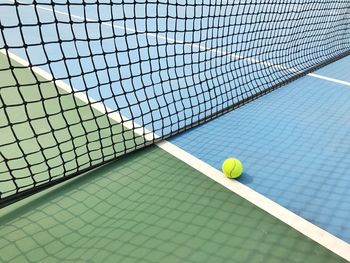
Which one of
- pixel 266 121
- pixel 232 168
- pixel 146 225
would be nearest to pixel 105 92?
pixel 266 121

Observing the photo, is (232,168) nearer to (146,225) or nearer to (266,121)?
(146,225)

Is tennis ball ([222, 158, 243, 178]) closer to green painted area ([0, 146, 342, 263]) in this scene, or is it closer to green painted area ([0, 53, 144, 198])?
green painted area ([0, 146, 342, 263])

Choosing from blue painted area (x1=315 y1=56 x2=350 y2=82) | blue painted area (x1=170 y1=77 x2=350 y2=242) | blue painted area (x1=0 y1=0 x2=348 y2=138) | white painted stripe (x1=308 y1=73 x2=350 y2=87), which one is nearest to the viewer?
blue painted area (x1=170 y1=77 x2=350 y2=242)

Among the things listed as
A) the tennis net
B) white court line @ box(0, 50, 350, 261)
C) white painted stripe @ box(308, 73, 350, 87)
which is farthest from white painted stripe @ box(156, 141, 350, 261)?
white painted stripe @ box(308, 73, 350, 87)

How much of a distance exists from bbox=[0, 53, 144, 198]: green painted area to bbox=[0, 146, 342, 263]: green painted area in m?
0.13

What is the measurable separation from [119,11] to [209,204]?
5.85 metres

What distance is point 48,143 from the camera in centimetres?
236

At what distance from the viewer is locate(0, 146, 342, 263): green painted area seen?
1611 millimetres

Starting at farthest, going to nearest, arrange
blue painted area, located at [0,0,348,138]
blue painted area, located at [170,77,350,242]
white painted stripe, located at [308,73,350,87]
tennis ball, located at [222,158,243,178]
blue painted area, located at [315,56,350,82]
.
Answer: blue painted area, located at [315,56,350,82], white painted stripe, located at [308,73,350,87], blue painted area, located at [0,0,348,138], tennis ball, located at [222,158,243,178], blue painted area, located at [170,77,350,242]

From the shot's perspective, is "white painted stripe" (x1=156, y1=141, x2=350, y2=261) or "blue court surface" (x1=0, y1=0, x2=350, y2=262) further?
"blue court surface" (x1=0, y1=0, x2=350, y2=262)

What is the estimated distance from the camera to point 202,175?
213cm

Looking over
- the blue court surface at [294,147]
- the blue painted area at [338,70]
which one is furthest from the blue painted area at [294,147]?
the blue painted area at [338,70]

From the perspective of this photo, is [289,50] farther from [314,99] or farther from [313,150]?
[313,150]

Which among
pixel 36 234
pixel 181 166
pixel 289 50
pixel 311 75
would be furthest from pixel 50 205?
pixel 289 50
